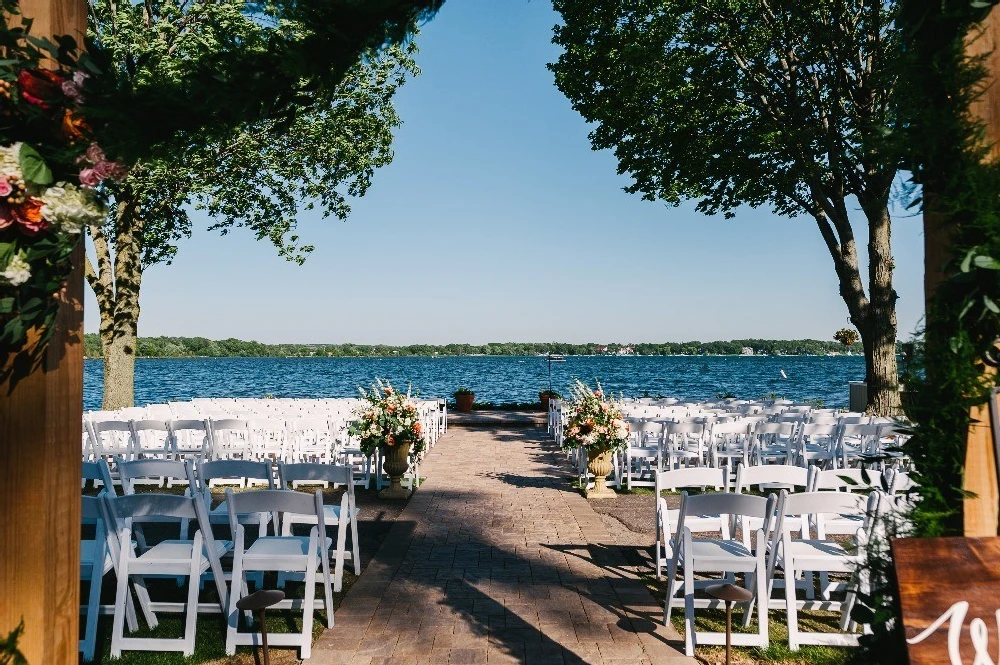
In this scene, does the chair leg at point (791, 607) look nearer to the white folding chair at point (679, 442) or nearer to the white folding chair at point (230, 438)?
the white folding chair at point (679, 442)

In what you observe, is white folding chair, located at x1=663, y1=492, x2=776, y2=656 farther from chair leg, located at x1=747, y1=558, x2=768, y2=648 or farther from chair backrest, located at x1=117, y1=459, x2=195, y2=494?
chair backrest, located at x1=117, y1=459, x2=195, y2=494

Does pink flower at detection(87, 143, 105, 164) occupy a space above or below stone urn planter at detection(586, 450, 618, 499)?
above

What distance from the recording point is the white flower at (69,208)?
6.88 ft

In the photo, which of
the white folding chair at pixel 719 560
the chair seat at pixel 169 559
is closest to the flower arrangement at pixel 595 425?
the white folding chair at pixel 719 560

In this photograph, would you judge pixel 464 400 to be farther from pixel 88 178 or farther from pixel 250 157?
pixel 88 178

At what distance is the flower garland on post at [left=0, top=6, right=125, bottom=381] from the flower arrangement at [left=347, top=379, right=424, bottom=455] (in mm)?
7319

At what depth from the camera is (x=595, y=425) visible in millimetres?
9875


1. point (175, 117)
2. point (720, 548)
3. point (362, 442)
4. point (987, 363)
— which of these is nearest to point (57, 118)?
point (175, 117)

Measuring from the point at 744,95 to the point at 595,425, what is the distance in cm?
919

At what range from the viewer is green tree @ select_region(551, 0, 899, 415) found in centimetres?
1377

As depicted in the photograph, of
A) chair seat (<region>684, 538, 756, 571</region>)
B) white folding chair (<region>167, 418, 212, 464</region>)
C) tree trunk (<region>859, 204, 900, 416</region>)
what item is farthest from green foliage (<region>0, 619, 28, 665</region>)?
tree trunk (<region>859, 204, 900, 416</region>)

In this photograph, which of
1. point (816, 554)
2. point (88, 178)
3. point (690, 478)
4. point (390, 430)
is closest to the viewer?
point (88, 178)

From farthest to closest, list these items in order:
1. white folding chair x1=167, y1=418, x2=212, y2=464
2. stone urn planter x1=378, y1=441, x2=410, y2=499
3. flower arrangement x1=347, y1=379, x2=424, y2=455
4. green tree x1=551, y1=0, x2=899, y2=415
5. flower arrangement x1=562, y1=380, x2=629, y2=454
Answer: green tree x1=551, y1=0, x2=899, y2=415
white folding chair x1=167, y1=418, x2=212, y2=464
flower arrangement x1=562, y1=380, x2=629, y2=454
stone urn planter x1=378, y1=441, x2=410, y2=499
flower arrangement x1=347, y1=379, x2=424, y2=455

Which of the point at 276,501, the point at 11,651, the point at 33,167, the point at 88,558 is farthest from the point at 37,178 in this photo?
the point at 88,558
